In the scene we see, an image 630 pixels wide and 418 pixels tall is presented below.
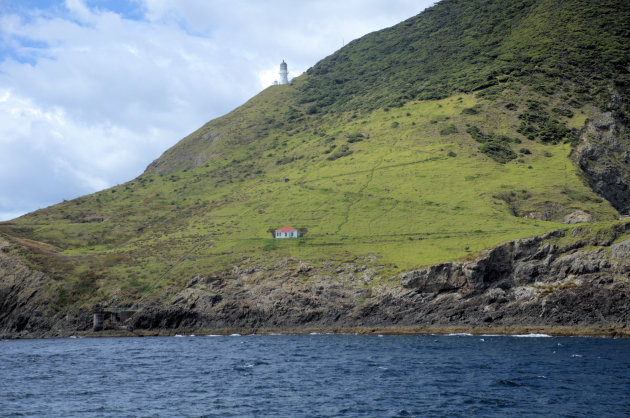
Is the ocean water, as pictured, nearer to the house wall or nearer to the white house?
the house wall

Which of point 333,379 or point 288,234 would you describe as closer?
point 333,379

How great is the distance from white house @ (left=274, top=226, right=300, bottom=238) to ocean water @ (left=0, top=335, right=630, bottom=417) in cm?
4534

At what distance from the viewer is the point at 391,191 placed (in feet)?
449

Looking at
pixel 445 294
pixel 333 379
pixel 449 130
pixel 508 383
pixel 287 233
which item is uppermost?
pixel 449 130

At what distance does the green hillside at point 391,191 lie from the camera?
11125 cm

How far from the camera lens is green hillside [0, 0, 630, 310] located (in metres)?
111

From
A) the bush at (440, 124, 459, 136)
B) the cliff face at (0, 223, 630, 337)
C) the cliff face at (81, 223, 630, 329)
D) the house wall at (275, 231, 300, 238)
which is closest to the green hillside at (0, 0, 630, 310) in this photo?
the bush at (440, 124, 459, 136)

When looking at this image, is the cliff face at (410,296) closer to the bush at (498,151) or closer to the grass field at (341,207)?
the grass field at (341,207)

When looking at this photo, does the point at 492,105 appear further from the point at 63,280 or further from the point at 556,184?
the point at 63,280

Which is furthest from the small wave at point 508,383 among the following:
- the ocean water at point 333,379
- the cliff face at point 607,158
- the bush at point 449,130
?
the bush at point 449,130

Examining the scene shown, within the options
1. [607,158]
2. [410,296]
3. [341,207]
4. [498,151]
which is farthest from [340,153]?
[410,296]

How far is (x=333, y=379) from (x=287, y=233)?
72.9 meters

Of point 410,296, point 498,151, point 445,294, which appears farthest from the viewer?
point 498,151

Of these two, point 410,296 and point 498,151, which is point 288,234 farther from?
point 498,151
